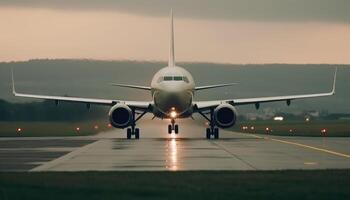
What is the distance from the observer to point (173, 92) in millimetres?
56531

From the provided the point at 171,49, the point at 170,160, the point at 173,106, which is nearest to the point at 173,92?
the point at 173,106

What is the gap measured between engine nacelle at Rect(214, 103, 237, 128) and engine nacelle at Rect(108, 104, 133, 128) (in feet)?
19.5

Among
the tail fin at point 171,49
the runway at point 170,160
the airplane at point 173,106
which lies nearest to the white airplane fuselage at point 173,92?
the airplane at point 173,106

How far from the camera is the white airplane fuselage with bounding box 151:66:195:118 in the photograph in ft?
186

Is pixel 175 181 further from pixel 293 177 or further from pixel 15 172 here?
pixel 15 172

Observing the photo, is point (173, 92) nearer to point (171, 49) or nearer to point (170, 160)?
point (171, 49)

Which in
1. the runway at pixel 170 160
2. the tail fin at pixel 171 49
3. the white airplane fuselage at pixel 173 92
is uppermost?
the tail fin at pixel 171 49

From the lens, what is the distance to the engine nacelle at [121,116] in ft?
189

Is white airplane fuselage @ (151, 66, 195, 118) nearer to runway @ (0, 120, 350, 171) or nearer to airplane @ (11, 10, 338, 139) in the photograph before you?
airplane @ (11, 10, 338, 139)

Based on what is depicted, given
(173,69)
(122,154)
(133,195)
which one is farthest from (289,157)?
(173,69)

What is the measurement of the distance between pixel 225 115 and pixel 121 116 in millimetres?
7163

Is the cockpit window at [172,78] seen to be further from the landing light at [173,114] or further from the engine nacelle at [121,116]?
the engine nacelle at [121,116]

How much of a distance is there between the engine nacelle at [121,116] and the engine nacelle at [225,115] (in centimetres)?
594

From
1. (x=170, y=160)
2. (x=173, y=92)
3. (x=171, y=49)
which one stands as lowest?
(x=170, y=160)
